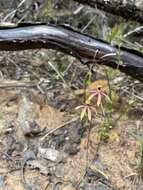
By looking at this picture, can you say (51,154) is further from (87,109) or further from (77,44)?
(77,44)

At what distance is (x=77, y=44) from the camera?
7.83ft

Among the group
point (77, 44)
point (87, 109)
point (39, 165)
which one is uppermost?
point (77, 44)

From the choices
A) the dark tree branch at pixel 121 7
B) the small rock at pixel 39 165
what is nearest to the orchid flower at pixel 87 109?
the small rock at pixel 39 165

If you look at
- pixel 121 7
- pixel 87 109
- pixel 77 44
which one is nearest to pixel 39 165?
pixel 87 109

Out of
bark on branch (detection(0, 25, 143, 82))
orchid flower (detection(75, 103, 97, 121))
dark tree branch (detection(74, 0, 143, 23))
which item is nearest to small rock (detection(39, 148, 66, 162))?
orchid flower (detection(75, 103, 97, 121))

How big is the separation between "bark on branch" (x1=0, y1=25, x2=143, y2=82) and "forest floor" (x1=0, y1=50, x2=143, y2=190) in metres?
0.21

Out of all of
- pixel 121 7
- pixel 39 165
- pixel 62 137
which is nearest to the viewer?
pixel 39 165

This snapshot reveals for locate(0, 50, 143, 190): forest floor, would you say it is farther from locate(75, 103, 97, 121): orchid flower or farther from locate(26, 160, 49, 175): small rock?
locate(75, 103, 97, 121): orchid flower

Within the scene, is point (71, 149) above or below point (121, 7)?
below

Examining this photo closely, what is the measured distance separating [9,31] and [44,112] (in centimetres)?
46

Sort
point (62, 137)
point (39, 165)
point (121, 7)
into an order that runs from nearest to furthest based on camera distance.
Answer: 1. point (39, 165)
2. point (62, 137)
3. point (121, 7)

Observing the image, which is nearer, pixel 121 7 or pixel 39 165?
pixel 39 165

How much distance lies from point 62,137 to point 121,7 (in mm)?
925

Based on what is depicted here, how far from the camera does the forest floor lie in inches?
83.6
